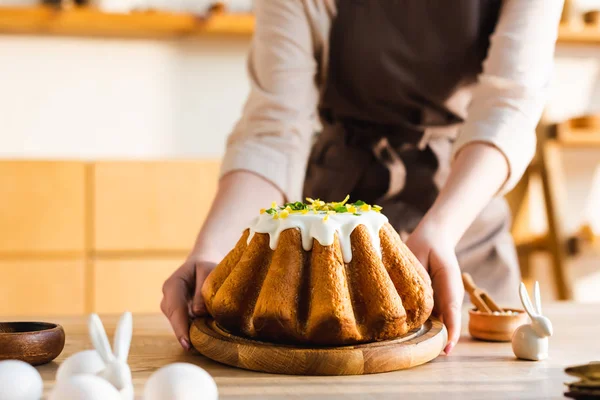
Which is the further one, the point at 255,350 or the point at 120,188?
the point at 120,188

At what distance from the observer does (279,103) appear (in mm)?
1419

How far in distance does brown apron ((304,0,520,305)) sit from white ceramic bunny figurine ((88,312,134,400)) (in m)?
0.95

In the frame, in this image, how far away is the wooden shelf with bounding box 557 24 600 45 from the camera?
3510 mm

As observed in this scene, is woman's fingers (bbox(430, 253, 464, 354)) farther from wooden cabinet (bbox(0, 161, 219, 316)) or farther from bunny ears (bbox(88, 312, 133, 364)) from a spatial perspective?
wooden cabinet (bbox(0, 161, 219, 316))

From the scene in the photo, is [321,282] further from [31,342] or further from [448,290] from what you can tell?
[31,342]

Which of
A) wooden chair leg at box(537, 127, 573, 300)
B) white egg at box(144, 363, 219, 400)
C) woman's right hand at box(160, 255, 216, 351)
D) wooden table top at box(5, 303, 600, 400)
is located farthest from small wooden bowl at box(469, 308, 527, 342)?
wooden chair leg at box(537, 127, 573, 300)

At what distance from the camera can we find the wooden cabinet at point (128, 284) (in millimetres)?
2949

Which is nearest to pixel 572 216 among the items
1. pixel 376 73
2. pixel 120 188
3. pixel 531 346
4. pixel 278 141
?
pixel 120 188

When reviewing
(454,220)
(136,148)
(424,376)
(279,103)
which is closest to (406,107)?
(279,103)

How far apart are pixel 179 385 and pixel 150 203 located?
2.46 m

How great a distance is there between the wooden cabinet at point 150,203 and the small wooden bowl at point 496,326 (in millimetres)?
2112

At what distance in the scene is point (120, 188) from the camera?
9.78 ft

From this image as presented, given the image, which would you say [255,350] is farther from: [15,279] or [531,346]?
[15,279]

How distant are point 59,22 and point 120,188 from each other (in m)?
0.77
